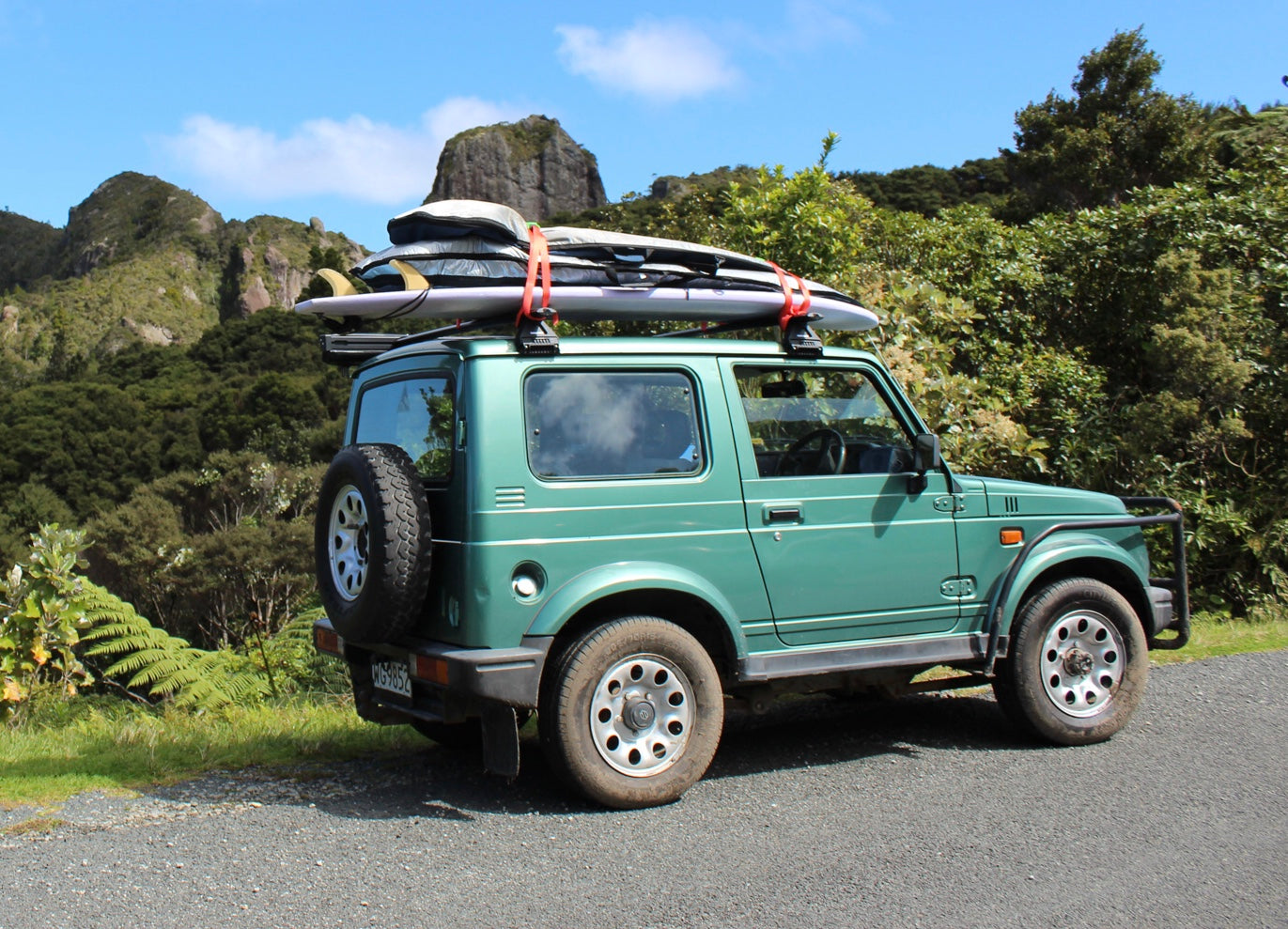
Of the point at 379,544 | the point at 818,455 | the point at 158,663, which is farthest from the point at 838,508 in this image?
the point at 158,663

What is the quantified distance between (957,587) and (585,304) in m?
2.26

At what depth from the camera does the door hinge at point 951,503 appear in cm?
573

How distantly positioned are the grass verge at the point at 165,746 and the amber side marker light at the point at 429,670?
1130mm

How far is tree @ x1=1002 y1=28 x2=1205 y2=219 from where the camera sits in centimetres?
3631

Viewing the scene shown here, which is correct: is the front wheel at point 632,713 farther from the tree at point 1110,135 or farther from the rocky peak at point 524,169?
the rocky peak at point 524,169

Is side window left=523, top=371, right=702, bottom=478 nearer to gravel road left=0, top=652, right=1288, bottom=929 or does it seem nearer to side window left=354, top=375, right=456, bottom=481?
side window left=354, top=375, right=456, bottom=481

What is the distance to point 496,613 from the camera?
15.5 ft

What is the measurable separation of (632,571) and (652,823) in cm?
101

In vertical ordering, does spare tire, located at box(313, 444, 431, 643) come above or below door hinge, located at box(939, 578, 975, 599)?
above

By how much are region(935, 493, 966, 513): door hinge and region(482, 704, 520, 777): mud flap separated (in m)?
2.30

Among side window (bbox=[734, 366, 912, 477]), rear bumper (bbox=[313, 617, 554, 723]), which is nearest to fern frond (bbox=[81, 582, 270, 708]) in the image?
rear bumper (bbox=[313, 617, 554, 723])

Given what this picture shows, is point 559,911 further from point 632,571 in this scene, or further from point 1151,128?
point 1151,128

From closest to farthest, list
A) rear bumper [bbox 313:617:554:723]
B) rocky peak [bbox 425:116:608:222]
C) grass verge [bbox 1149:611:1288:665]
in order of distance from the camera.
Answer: rear bumper [bbox 313:617:554:723]
grass verge [bbox 1149:611:1288:665]
rocky peak [bbox 425:116:608:222]

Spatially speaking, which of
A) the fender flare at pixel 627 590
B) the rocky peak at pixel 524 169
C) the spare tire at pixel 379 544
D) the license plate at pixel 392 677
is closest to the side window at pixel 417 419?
the spare tire at pixel 379 544
